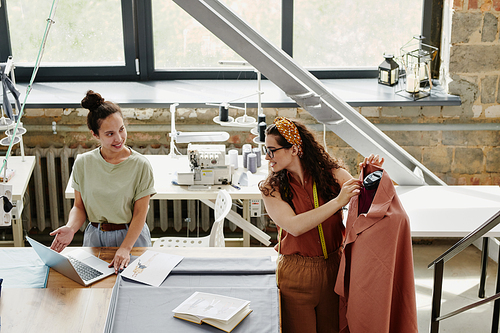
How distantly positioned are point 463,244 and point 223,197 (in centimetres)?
150

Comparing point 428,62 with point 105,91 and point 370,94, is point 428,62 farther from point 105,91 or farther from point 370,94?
point 105,91

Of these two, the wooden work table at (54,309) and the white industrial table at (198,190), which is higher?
the white industrial table at (198,190)

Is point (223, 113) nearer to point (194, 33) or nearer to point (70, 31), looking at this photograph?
point (194, 33)

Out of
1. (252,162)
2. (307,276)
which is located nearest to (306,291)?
(307,276)

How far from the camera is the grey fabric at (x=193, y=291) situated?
1931 mm

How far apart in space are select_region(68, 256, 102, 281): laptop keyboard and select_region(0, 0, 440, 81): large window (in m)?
2.31

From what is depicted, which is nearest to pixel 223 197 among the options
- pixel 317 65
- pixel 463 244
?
pixel 463 244

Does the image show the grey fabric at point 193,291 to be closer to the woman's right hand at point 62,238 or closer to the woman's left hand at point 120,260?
the woman's left hand at point 120,260

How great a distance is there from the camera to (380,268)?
1960 mm

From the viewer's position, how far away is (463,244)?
6.31ft

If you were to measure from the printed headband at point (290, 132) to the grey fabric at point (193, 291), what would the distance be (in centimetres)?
56

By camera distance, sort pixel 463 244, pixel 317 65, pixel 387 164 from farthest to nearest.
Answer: pixel 317 65 < pixel 387 164 < pixel 463 244

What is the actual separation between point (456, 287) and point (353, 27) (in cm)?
214

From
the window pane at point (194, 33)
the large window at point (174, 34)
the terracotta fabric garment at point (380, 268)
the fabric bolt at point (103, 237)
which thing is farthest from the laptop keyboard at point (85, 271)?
the window pane at point (194, 33)
